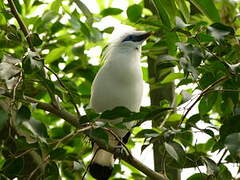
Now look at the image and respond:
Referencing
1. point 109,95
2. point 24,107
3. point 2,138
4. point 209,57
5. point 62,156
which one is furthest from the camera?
point 109,95

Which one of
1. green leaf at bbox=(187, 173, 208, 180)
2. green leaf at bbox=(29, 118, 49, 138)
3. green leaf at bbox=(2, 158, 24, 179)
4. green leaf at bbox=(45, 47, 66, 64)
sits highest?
green leaf at bbox=(29, 118, 49, 138)

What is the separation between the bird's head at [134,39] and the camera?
2.23m

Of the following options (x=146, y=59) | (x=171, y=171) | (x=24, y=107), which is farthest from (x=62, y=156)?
(x=146, y=59)

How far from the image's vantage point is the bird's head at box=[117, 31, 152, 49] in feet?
7.33

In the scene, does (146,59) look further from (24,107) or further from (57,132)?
(24,107)

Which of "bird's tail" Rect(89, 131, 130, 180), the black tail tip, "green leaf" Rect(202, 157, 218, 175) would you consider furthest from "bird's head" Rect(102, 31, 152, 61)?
"green leaf" Rect(202, 157, 218, 175)

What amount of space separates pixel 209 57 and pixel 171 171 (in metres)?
0.82

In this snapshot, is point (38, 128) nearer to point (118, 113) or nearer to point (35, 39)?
point (118, 113)

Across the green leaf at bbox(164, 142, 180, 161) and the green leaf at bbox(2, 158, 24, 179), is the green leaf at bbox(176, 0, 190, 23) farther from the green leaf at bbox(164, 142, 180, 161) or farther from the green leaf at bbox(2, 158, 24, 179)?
the green leaf at bbox(2, 158, 24, 179)

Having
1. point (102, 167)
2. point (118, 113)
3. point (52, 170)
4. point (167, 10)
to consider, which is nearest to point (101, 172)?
point (102, 167)

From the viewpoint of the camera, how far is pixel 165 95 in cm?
246

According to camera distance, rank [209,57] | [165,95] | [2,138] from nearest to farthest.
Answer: [209,57]
[2,138]
[165,95]

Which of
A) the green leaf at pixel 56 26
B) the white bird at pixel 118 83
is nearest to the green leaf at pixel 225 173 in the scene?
the white bird at pixel 118 83

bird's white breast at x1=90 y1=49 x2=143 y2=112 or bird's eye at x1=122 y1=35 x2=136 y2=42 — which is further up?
bird's eye at x1=122 y1=35 x2=136 y2=42
